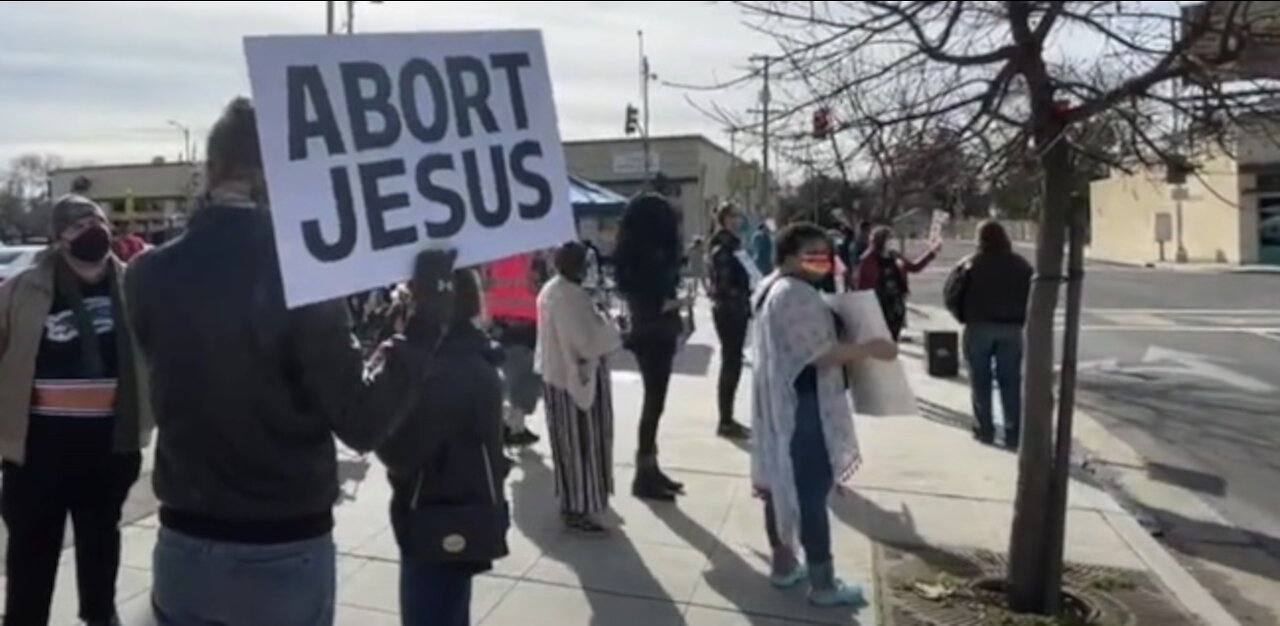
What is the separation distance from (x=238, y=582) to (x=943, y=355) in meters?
10.7

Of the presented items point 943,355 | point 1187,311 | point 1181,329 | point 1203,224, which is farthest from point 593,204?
point 1203,224

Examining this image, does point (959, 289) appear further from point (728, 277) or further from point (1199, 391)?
point (1199, 391)

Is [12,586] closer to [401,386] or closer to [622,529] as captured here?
[401,386]

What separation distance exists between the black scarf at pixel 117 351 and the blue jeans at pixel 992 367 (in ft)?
20.9

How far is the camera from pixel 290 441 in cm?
215

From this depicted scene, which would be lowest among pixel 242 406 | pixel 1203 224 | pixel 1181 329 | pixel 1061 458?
pixel 1181 329

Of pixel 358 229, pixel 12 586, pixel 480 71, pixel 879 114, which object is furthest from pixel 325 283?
pixel 879 114

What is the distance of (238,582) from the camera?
7.11 feet

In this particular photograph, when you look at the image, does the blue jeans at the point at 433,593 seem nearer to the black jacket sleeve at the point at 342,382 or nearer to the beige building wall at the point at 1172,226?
the black jacket sleeve at the point at 342,382

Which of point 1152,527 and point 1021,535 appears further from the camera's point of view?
point 1152,527

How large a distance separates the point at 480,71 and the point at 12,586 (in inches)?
103

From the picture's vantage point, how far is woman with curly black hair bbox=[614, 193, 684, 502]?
6.00 metres

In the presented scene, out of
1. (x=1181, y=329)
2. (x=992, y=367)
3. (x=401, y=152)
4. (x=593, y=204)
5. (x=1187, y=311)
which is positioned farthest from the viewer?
(x=1187, y=311)

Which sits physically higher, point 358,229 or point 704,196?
point 704,196
